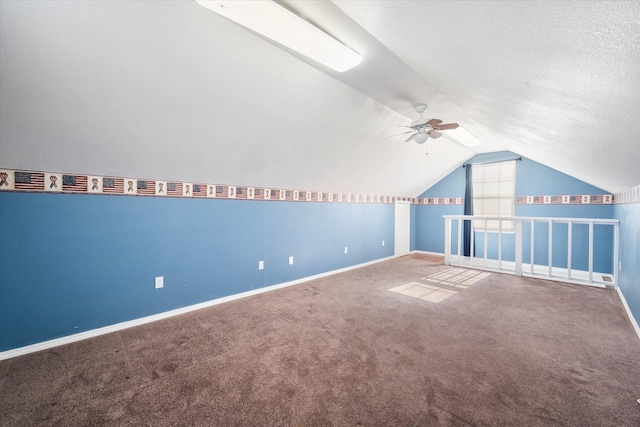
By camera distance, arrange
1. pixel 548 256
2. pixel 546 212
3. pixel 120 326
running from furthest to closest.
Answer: pixel 546 212 → pixel 548 256 → pixel 120 326

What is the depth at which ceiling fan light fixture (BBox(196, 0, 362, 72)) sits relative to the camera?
5.14 feet

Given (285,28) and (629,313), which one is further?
(629,313)

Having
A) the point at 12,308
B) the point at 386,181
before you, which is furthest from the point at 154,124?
the point at 386,181

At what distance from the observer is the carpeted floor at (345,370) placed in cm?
161

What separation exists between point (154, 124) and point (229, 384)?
240 centimetres

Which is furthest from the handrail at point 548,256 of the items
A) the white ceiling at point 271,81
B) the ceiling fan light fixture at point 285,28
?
the ceiling fan light fixture at point 285,28

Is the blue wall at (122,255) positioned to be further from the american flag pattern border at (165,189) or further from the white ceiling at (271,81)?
the white ceiling at (271,81)

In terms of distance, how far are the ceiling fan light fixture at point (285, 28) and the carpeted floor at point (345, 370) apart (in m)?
2.52

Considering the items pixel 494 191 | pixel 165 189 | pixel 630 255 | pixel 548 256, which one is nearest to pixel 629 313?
pixel 630 255

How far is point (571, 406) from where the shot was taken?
1.66 metres

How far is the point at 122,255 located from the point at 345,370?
8.51 feet

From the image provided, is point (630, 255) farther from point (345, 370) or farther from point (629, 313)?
point (345, 370)

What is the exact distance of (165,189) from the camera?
3.09 metres

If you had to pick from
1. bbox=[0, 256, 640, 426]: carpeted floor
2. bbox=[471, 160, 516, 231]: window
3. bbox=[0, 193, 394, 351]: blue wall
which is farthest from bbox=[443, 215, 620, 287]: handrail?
bbox=[0, 193, 394, 351]: blue wall
